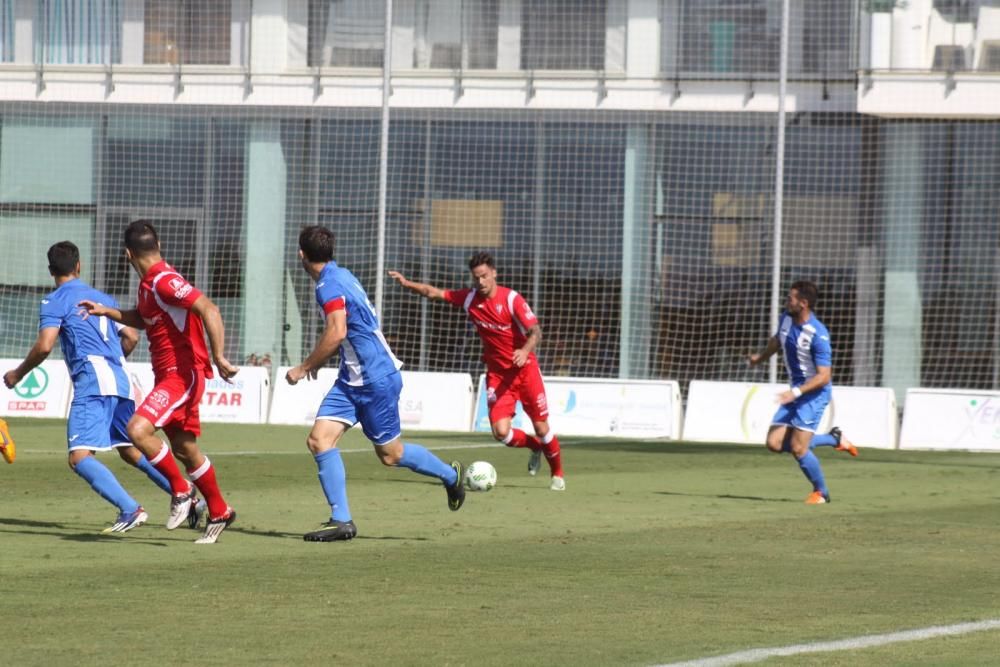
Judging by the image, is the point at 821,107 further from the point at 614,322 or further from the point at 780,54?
the point at 614,322

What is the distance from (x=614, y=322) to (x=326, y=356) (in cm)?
2002

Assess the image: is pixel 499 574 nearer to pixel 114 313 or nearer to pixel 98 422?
pixel 114 313

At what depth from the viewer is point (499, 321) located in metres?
17.0

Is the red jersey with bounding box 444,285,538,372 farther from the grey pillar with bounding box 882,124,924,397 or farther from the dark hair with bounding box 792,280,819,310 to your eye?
the grey pillar with bounding box 882,124,924,397

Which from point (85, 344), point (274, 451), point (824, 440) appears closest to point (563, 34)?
point (274, 451)

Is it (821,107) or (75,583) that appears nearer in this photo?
(75,583)

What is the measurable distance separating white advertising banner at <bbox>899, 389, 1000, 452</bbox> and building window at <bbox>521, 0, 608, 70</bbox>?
9.33 metres

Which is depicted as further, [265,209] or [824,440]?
[265,209]

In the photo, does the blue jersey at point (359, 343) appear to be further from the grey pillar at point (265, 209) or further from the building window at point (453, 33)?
the building window at point (453, 33)

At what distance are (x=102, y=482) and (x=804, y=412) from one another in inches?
274

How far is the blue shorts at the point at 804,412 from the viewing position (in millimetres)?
15750

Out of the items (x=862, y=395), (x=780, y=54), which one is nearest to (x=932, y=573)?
(x=862, y=395)

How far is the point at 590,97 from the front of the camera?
31219 millimetres

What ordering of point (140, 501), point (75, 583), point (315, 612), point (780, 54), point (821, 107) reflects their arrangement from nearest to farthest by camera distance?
point (315, 612) < point (75, 583) < point (140, 501) < point (780, 54) < point (821, 107)
